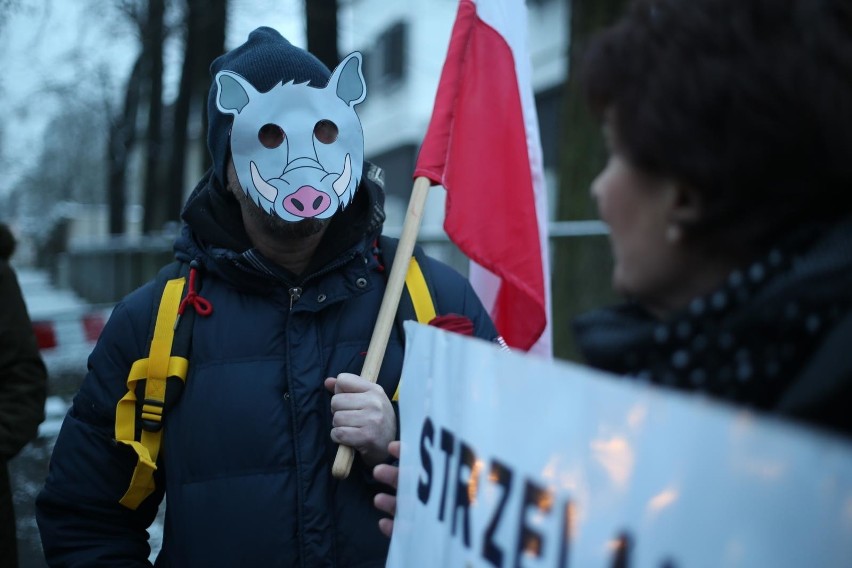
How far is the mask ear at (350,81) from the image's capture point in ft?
7.72

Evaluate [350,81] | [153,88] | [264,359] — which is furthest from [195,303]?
[153,88]

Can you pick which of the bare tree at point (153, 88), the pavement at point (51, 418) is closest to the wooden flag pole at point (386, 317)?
the pavement at point (51, 418)

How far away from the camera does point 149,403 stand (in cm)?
204

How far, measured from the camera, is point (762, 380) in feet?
3.30

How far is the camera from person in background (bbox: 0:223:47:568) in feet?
9.75

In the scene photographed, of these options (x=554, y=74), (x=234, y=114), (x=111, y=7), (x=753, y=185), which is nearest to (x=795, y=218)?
(x=753, y=185)

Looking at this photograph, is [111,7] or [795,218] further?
[111,7]

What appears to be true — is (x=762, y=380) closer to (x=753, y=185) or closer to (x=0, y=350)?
(x=753, y=185)

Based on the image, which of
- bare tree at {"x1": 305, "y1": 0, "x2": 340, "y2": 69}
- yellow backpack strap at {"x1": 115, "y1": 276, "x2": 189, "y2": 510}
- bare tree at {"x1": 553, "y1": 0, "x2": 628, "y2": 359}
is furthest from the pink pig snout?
bare tree at {"x1": 305, "y1": 0, "x2": 340, "y2": 69}

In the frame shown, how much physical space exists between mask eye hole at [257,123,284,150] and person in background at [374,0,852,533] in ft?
4.22

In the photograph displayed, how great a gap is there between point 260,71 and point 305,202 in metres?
0.38

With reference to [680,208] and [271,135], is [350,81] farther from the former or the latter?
[680,208]

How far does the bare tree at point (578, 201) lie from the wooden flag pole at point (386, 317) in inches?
110

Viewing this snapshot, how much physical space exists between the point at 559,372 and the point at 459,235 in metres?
1.52
